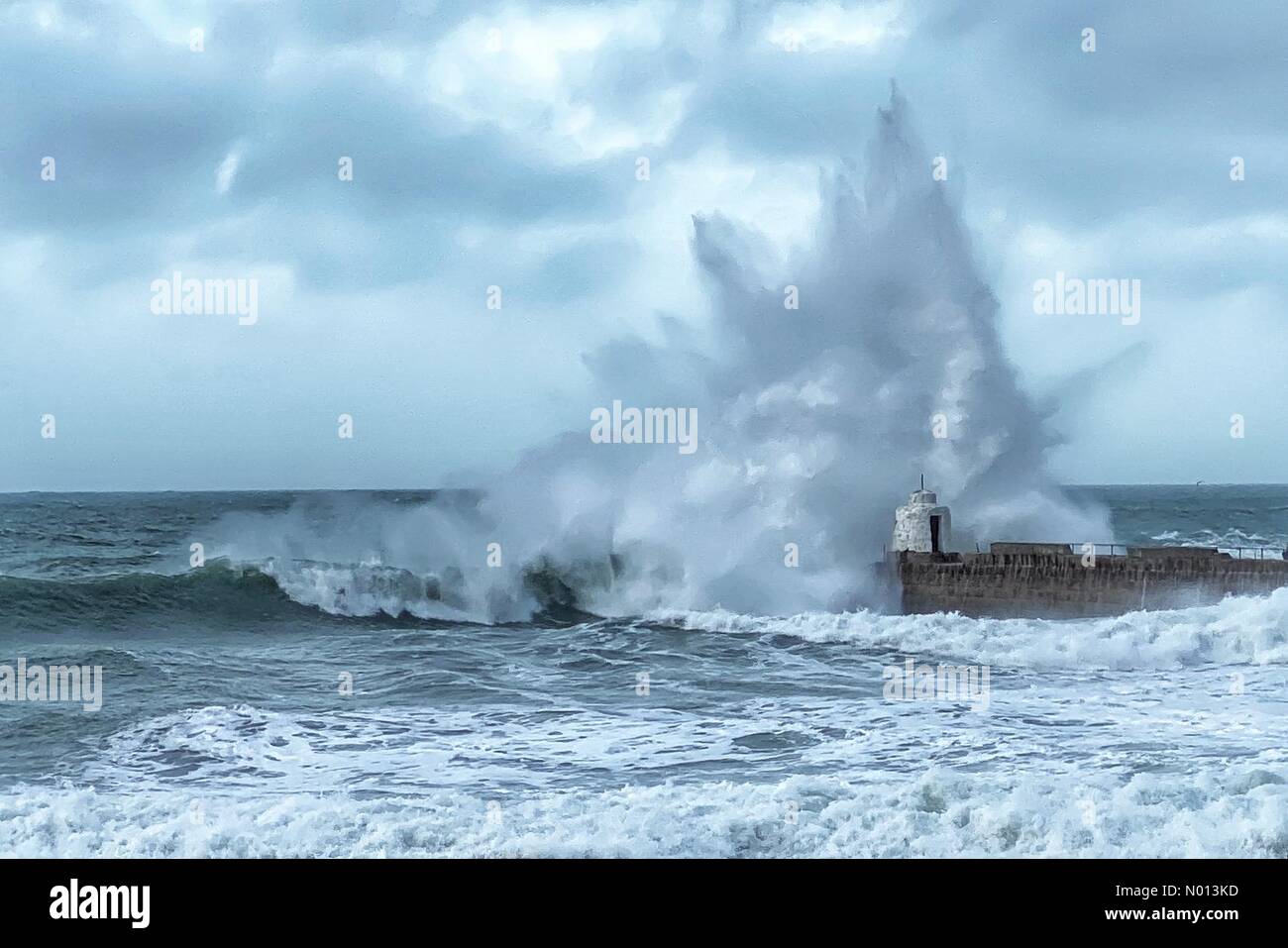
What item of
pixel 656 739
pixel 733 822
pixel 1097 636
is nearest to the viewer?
pixel 733 822

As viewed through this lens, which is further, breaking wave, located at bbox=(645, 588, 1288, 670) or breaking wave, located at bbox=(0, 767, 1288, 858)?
breaking wave, located at bbox=(645, 588, 1288, 670)

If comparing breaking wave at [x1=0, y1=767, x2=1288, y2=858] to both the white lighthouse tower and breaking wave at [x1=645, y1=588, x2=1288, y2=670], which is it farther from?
the white lighthouse tower

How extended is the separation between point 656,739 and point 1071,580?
9089mm

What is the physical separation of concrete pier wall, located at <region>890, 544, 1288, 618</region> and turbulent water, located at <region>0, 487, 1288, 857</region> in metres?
0.78

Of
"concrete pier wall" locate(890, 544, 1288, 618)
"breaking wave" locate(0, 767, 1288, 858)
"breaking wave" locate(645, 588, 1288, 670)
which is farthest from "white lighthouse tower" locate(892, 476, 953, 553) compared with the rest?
"breaking wave" locate(0, 767, 1288, 858)

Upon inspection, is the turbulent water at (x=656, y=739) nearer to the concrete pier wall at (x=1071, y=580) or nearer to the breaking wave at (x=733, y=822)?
the breaking wave at (x=733, y=822)

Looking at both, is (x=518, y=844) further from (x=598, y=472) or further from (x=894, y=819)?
(x=598, y=472)

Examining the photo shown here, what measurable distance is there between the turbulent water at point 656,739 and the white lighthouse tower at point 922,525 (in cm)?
153

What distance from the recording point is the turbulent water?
27.0 feet

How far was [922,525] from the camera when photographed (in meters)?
20.0

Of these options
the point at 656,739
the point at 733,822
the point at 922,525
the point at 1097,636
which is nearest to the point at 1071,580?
the point at 1097,636

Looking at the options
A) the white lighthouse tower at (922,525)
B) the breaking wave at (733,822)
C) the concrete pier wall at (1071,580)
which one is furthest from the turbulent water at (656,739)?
the white lighthouse tower at (922,525)

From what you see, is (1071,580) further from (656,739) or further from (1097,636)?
(656,739)

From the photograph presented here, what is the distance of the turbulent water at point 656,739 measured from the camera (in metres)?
8.22
